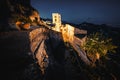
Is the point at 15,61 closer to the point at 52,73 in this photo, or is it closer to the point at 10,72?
the point at 10,72

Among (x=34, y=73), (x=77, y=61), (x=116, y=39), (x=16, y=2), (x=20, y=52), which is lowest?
(x=116, y=39)

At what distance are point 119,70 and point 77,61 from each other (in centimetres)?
1823

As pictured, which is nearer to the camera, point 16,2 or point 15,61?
point 15,61

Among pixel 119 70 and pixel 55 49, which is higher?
pixel 55 49

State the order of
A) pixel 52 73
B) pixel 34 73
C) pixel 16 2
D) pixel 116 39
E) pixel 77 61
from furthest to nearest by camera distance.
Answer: pixel 116 39, pixel 16 2, pixel 77 61, pixel 52 73, pixel 34 73

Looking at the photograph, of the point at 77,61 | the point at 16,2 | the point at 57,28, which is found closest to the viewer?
the point at 77,61

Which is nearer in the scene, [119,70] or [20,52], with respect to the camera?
[20,52]

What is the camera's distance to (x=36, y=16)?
2026 inches

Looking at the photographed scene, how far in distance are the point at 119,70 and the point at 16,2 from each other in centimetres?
3133

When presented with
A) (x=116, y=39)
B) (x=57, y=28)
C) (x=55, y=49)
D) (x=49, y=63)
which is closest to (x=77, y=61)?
(x=55, y=49)

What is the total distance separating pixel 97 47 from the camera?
48.5 meters

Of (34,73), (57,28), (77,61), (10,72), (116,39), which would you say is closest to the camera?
(10,72)

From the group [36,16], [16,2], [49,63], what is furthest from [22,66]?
[36,16]

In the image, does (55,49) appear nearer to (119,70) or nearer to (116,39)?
(119,70)
